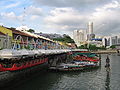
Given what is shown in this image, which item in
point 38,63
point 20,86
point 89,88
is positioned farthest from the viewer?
point 38,63

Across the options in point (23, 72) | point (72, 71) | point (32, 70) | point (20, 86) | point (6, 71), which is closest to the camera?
point (6, 71)

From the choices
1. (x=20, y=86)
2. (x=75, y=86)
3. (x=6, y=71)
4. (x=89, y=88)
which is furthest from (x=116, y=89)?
(x=6, y=71)

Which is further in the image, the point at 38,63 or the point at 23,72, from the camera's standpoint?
the point at 38,63

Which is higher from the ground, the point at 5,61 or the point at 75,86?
the point at 5,61

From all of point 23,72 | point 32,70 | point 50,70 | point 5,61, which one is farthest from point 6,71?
point 50,70

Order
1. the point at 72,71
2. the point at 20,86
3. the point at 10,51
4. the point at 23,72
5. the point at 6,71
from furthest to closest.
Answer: the point at 72,71, the point at 23,72, the point at 20,86, the point at 6,71, the point at 10,51

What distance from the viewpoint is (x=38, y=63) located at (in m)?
44.4

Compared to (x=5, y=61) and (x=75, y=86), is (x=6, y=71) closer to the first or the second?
(x=5, y=61)

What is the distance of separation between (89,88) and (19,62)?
13.4m

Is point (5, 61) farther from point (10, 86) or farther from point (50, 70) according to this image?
point (50, 70)

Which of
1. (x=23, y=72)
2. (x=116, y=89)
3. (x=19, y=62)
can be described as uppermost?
(x=19, y=62)

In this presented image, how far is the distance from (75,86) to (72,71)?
55.2 ft

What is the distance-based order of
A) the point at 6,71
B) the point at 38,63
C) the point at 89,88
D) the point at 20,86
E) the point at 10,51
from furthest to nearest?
1. the point at 38,63
2. the point at 89,88
3. the point at 20,86
4. the point at 6,71
5. the point at 10,51

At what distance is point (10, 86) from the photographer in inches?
1127
